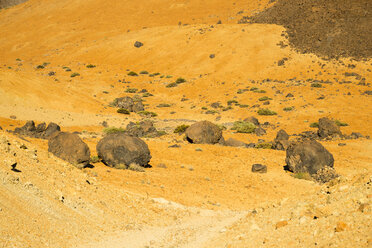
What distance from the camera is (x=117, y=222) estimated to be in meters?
10.5

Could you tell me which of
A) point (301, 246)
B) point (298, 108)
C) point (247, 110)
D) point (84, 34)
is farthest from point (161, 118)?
point (84, 34)

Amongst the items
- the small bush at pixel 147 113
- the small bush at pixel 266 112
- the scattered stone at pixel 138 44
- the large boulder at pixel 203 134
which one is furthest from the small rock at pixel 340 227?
the scattered stone at pixel 138 44

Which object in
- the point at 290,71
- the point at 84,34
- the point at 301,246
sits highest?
the point at 301,246

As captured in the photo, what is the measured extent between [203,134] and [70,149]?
10872mm

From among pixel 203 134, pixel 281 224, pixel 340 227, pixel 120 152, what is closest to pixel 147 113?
pixel 203 134

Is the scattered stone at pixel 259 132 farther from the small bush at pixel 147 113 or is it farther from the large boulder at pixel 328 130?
the small bush at pixel 147 113

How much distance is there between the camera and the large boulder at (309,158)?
60.2 feet

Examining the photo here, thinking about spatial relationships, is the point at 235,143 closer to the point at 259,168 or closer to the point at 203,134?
the point at 203,134

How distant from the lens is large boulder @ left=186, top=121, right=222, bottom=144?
24609 mm

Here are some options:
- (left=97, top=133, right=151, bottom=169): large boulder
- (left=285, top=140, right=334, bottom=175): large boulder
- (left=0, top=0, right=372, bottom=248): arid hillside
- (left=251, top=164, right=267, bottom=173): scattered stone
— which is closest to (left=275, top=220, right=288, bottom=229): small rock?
(left=0, top=0, right=372, bottom=248): arid hillside

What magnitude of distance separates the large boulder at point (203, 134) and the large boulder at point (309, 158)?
707cm

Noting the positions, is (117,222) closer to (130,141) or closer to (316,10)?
(130,141)

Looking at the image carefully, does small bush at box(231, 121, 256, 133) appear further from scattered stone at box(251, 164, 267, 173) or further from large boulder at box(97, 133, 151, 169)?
large boulder at box(97, 133, 151, 169)

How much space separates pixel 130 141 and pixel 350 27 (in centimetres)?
5218
